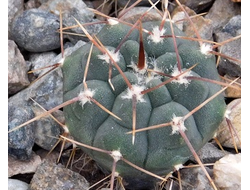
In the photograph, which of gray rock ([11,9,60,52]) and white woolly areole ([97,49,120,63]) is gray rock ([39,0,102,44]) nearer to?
gray rock ([11,9,60,52])

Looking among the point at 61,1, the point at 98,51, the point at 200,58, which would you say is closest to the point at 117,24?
the point at 98,51

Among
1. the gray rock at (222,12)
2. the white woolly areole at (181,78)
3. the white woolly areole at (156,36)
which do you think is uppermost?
the white woolly areole at (156,36)

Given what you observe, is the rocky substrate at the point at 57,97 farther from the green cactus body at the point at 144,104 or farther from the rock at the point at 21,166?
the green cactus body at the point at 144,104

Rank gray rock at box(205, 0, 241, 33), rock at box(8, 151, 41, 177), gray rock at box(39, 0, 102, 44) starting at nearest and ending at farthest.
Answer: rock at box(8, 151, 41, 177) → gray rock at box(39, 0, 102, 44) → gray rock at box(205, 0, 241, 33)

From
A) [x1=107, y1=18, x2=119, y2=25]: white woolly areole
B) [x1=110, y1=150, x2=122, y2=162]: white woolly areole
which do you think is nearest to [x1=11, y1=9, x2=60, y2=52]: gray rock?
[x1=107, y1=18, x2=119, y2=25]: white woolly areole

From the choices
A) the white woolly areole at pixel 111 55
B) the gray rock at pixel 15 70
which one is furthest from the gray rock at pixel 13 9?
the white woolly areole at pixel 111 55
